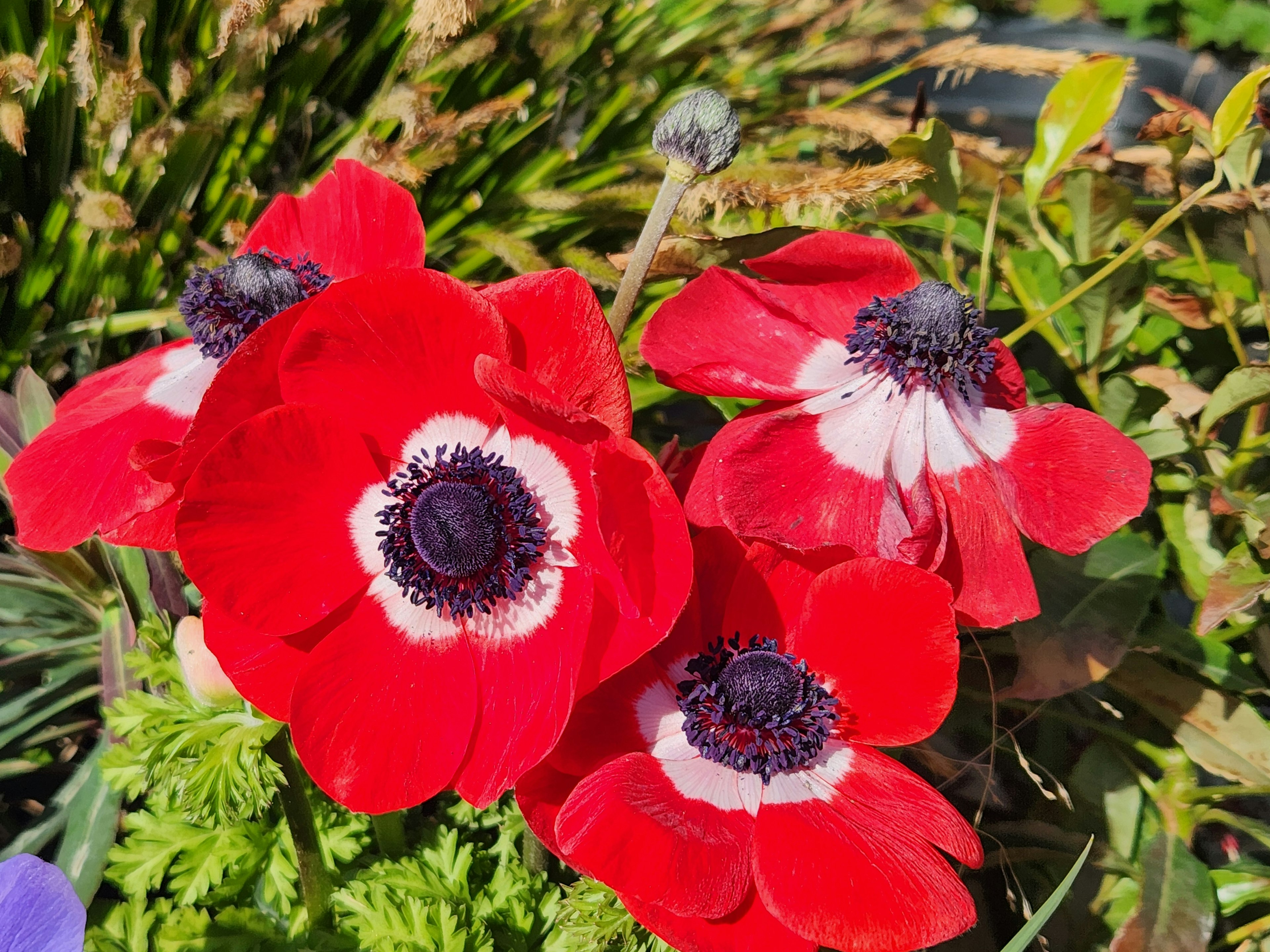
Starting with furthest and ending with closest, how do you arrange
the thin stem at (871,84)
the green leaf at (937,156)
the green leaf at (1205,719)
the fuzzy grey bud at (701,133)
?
the thin stem at (871,84)
the green leaf at (1205,719)
the green leaf at (937,156)
the fuzzy grey bud at (701,133)

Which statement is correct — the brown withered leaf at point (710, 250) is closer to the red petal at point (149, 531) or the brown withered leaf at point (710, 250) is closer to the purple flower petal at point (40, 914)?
the red petal at point (149, 531)

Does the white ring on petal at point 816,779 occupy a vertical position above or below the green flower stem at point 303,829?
above

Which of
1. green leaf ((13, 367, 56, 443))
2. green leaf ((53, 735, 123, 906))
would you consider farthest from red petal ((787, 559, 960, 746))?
green leaf ((13, 367, 56, 443))

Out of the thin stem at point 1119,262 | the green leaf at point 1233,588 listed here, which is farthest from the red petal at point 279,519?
the green leaf at point 1233,588

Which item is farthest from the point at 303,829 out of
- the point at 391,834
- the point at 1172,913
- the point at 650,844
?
the point at 1172,913

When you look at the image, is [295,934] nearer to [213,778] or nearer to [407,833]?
[407,833]

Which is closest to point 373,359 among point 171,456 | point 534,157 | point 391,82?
point 171,456

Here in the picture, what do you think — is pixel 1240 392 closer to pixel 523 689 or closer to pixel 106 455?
pixel 523 689
